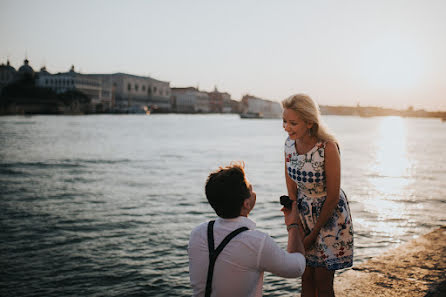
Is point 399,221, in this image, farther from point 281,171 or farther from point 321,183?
point 281,171

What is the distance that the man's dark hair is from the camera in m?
1.77

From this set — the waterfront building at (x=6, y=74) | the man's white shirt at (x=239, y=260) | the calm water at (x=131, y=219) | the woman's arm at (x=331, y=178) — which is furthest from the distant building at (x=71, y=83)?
the man's white shirt at (x=239, y=260)

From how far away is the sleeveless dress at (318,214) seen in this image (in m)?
2.46

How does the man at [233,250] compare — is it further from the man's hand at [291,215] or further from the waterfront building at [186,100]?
the waterfront building at [186,100]

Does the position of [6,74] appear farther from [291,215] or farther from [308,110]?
[291,215]

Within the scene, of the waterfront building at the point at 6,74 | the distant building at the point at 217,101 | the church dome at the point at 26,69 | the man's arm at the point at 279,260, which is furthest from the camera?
the distant building at the point at 217,101

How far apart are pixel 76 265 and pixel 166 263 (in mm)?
1285

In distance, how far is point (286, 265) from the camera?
1.76 m

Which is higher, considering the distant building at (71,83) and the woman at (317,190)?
the distant building at (71,83)

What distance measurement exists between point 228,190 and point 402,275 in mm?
2552

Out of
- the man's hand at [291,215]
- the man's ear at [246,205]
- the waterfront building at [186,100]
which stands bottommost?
the man's hand at [291,215]

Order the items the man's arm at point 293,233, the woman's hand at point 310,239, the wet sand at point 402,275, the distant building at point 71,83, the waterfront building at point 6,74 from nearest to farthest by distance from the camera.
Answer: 1. the man's arm at point 293,233
2. the woman's hand at point 310,239
3. the wet sand at point 402,275
4. the distant building at point 71,83
5. the waterfront building at point 6,74

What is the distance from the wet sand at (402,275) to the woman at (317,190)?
35.5 inches

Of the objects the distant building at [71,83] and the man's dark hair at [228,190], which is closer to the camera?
the man's dark hair at [228,190]
